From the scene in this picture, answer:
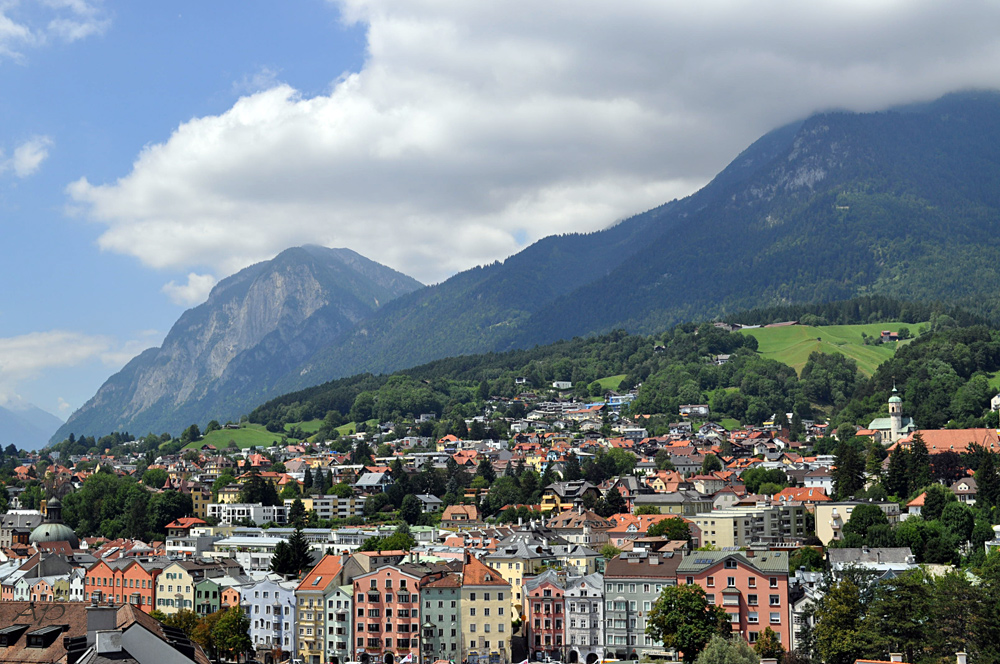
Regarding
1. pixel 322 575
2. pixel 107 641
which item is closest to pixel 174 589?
pixel 322 575

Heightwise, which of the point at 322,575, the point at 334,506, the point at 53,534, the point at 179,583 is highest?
the point at 334,506

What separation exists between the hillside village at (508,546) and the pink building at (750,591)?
0.13 m

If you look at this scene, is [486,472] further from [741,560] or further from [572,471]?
[741,560]

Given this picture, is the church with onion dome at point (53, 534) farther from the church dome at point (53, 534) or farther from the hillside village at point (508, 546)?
the hillside village at point (508, 546)

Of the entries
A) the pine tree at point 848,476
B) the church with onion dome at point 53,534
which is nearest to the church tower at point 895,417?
the pine tree at point 848,476

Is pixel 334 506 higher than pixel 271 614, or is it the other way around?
pixel 334 506

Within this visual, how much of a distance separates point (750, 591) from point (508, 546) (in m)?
29.2

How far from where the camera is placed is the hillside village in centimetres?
8619

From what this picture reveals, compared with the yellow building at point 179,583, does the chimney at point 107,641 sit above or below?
above

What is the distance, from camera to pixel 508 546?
104688 millimetres

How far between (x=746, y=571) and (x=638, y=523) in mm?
42455

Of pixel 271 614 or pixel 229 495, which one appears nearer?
pixel 271 614

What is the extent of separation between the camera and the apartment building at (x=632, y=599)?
8431 centimetres

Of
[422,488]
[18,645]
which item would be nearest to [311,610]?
[18,645]
